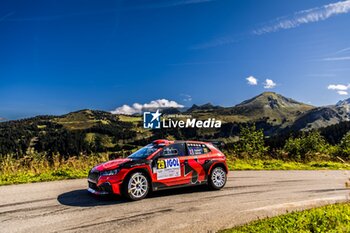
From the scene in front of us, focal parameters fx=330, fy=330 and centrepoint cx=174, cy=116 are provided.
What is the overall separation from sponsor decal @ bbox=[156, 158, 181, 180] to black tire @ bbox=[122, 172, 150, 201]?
49 cm

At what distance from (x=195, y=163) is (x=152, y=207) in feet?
8.84

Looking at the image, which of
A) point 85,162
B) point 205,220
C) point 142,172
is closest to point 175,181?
point 142,172

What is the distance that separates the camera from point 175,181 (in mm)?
10312

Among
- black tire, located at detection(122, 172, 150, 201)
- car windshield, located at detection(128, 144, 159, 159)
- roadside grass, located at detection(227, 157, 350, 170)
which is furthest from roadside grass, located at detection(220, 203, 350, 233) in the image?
roadside grass, located at detection(227, 157, 350, 170)

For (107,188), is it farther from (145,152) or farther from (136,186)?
(145,152)

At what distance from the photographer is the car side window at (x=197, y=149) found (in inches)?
435

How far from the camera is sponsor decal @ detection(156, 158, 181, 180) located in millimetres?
10000

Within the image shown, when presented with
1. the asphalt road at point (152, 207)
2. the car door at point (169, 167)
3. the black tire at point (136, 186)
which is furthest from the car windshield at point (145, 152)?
the asphalt road at point (152, 207)

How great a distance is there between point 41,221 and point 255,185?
7945mm

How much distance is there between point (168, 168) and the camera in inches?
402

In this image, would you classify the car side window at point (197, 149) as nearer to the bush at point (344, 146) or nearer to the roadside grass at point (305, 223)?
the roadside grass at point (305, 223)

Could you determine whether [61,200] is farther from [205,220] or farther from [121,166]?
[205,220]

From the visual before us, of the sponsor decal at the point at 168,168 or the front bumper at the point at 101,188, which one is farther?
the sponsor decal at the point at 168,168

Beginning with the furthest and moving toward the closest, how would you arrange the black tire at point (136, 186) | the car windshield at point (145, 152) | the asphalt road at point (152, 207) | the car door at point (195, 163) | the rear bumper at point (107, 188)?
1. the car door at point (195, 163)
2. the car windshield at point (145, 152)
3. the black tire at point (136, 186)
4. the rear bumper at point (107, 188)
5. the asphalt road at point (152, 207)
